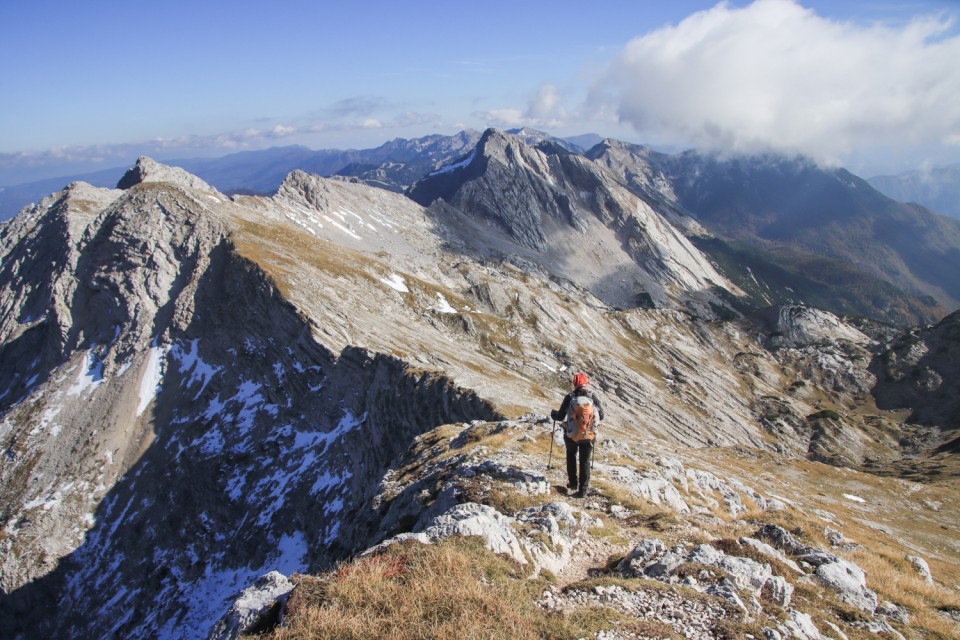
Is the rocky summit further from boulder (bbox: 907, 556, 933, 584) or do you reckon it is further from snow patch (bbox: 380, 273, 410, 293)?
snow patch (bbox: 380, 273, 410, 293)

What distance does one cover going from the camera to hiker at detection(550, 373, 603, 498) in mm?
17109

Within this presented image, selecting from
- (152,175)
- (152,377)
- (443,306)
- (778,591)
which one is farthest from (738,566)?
(152,175)

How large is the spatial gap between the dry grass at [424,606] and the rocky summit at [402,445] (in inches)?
3.6

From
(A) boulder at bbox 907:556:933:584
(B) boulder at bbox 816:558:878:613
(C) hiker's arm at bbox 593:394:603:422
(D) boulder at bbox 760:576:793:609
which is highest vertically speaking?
(C) hiker's arm at bbox 593:394:603:422

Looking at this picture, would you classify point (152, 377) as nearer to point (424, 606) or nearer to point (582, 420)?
point (582, 420)

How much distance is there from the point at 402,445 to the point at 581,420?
118 ft

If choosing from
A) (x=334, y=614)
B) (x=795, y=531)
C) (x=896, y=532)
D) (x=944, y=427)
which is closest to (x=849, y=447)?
(x=944, y=427)

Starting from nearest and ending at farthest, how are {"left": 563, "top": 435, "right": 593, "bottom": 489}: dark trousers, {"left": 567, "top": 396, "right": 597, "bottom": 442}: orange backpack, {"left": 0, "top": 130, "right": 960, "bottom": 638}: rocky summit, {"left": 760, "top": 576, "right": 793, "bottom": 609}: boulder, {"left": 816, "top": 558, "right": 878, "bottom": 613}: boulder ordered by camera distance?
{"left": 760, "top": 576, "right": 793, "bottom": 609}: boulder → {"left": 0, "top": 130, "right": 960, "bottom": 638}: rocky summit → {"left": 816, "top": 558, "right": 878, "bottom": 613}: boulder → {"left": 567, "top": 396, "right": 597, "bottom": 442}: orange backpack → {"left": 563, "top": 435, "right": 593, "bottom": 489}: dark trousers

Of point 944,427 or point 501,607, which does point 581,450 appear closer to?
point 501,607

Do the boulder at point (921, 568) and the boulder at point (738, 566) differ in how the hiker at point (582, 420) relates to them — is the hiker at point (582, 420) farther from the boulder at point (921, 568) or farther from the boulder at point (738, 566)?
the boulder at point (921, 568)

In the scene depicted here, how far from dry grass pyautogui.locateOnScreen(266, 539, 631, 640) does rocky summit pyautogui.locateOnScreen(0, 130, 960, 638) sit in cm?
9

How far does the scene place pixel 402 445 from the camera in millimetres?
50000

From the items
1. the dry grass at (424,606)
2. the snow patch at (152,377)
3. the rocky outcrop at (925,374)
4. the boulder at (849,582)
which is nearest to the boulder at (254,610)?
the dry grass at (424,606)

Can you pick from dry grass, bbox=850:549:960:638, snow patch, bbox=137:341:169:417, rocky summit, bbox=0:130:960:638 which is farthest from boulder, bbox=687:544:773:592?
snow patch, bbox=137:341:169:417
